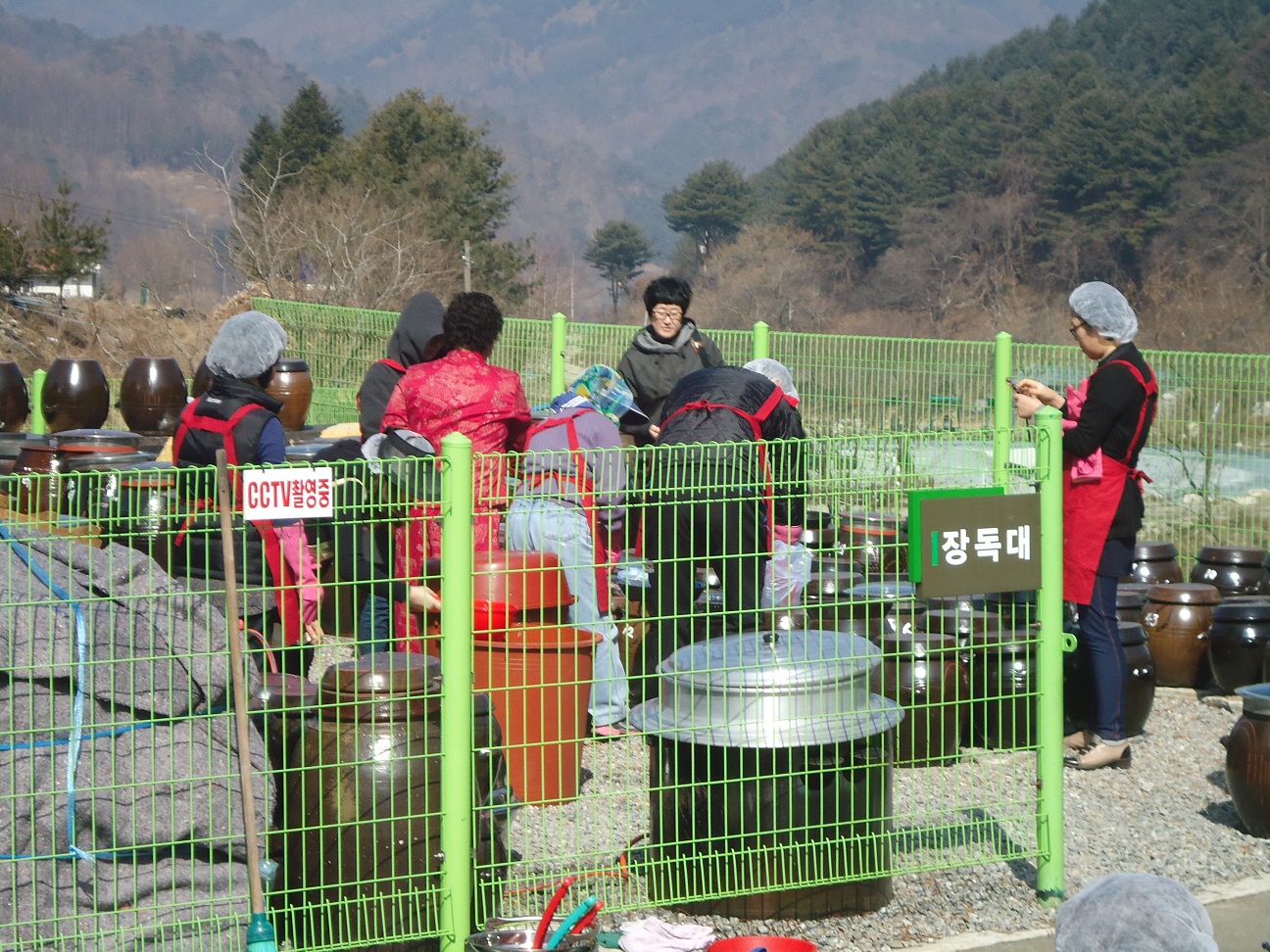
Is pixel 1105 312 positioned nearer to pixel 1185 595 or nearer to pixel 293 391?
pixel 1185 595

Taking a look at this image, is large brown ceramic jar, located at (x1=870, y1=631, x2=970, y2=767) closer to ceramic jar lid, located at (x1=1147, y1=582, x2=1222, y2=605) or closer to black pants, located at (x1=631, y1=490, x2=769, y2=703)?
black pants, located at (x1=631, y1=490, x2=769, y2=703)

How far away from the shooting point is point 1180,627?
756 centimetres

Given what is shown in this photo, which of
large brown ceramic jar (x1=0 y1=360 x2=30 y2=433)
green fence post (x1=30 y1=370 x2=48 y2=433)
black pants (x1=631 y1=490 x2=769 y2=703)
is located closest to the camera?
black pants (x1=631 y1=490 x2=769 y2=703)

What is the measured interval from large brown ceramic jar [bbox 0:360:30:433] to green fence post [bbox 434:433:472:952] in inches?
390

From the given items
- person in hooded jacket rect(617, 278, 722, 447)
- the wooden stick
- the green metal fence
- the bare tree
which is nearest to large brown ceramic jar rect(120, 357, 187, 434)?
person in hooded jacket rect(617, 278, 722, 447)

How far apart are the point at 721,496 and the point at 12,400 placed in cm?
972

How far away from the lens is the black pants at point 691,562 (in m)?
4.33

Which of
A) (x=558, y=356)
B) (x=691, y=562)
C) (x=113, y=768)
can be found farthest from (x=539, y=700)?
(x=558, y=356)

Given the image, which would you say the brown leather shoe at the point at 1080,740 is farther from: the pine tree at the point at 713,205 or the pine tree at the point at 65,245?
the pine tree at the point at 713,205

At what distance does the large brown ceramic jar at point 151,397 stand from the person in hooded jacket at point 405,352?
16.1ft

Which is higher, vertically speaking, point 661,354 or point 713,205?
point 713,205

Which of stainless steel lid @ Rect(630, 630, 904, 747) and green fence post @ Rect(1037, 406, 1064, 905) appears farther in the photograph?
green fence post @ Rect(1037, 406, 1064, 905)

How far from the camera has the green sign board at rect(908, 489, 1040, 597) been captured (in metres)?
4.39

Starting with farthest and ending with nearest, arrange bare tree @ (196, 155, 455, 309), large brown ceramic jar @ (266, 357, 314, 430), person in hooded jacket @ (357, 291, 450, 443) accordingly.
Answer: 1. bare tree @ (196, 155, 455, 309)
2. large brown ceramic jar @ (266, 357, 314, 430)
3. person in hooded jacket @ (357, 291, 450, 443)
